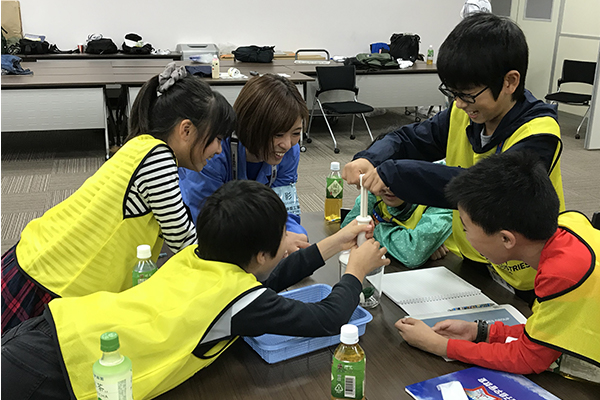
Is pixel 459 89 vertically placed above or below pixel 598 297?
above

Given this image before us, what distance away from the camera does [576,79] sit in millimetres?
6465

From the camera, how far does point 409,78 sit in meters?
6.17

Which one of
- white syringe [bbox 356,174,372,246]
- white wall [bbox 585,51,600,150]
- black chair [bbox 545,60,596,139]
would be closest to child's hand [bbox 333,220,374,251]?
white syringe [bbox 356,174,372,246]

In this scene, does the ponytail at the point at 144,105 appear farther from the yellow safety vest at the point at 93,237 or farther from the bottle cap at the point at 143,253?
the bottle cap at the point at 143,253

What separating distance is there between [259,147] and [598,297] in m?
1.17

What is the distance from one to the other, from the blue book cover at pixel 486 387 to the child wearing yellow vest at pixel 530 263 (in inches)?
0.9

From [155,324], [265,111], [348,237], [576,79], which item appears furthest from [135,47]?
[155,324]

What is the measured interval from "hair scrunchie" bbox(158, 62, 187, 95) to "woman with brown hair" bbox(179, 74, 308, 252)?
29cm

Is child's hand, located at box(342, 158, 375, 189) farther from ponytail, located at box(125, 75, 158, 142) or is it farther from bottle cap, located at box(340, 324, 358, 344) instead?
bottle cap, located at box(340, 324, 358, 344)

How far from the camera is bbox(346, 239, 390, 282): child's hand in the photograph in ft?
4.48

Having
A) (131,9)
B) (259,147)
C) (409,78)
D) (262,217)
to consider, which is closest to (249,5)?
(131,9)

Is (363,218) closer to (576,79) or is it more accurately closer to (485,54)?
(485,54)

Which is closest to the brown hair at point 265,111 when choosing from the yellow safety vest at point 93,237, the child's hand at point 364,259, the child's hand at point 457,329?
the yellow safety vest at point 93,237

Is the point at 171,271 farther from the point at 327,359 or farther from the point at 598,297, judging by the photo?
the point at 598,297
